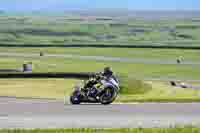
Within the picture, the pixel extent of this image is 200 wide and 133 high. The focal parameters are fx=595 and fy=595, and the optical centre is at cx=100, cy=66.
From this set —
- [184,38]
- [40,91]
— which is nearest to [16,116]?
[40,91]

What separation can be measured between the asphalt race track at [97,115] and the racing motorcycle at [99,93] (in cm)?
144

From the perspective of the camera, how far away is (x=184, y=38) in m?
136

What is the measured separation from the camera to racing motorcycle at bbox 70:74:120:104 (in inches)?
781

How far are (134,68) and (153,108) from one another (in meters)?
50.4

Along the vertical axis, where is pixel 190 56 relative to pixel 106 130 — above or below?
above

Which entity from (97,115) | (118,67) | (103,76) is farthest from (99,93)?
(118,67)

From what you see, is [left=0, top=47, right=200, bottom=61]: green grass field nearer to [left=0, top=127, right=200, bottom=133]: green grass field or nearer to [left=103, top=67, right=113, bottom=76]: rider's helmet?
[left=103, top=67, right=113, bottom=76]: rider's helmet

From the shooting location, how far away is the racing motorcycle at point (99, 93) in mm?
19828

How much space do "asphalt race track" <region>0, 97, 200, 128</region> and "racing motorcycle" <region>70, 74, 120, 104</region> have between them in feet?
4.74

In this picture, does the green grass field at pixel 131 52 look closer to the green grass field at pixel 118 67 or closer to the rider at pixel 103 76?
the green grass field at pixel 118 67

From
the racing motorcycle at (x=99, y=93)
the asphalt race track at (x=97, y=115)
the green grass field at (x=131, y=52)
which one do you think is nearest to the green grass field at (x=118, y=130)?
Result: the asphalt race track at (x=97, y=115)

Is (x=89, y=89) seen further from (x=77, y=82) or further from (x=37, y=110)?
(x=77, y=82)

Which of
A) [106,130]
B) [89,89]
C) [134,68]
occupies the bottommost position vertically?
[106,130]

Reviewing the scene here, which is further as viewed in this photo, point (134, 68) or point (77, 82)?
point (134, 68)
